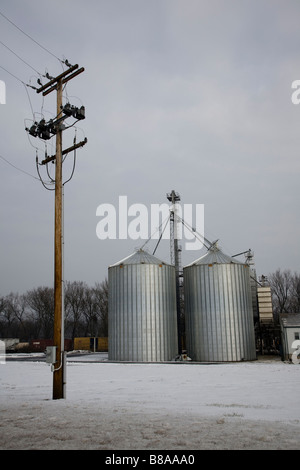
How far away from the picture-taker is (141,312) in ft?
115

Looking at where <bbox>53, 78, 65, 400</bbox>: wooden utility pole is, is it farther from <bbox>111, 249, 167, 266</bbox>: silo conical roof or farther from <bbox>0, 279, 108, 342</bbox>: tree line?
<bbox>0, 279, 108, 342</bbox>: tree line

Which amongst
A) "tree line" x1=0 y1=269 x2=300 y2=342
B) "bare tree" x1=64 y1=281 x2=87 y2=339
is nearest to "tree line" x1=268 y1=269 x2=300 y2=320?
"tree line" x1=0 y1=269 x2=300 y2=342

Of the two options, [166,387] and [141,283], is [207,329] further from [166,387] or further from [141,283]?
[166,387]

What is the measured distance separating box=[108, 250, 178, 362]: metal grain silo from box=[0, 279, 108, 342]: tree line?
2091 inches

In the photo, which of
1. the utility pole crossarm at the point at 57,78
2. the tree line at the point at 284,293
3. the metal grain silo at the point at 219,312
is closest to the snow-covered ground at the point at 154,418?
the utility pole crossarm at the point at 57,78

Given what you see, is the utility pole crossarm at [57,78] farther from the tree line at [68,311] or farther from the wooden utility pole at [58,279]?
the tree line at [68,311]

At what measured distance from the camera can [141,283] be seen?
117 feet

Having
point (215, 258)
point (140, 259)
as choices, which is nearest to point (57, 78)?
point (140, 259)

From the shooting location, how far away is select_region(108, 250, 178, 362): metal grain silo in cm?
3475

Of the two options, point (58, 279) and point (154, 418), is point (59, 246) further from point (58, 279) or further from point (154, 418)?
point (154, 418)

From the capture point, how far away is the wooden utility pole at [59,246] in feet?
41.4

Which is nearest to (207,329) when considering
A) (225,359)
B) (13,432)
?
(225,359)

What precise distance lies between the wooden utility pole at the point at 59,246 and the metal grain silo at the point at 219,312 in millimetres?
23298

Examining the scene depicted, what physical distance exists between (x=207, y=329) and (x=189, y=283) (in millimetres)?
4675
